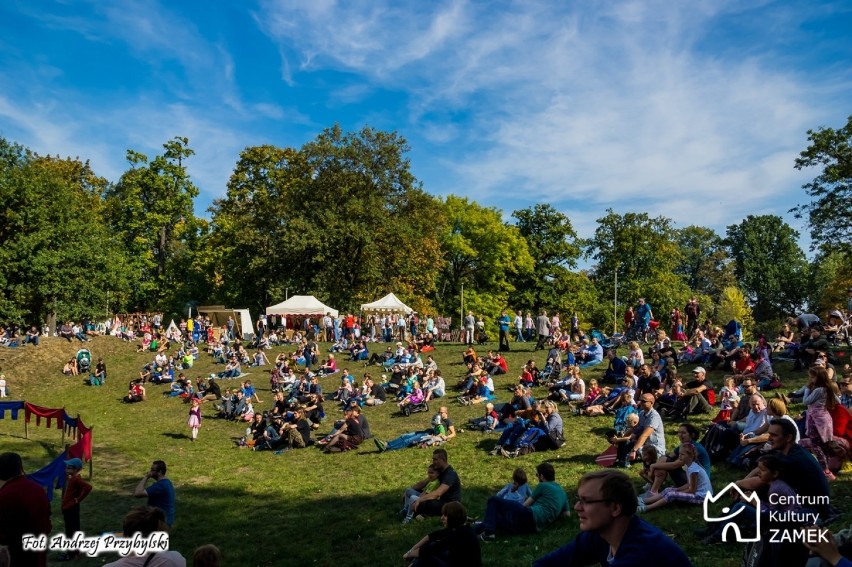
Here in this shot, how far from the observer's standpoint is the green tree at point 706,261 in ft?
242

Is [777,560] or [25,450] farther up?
[777,560]

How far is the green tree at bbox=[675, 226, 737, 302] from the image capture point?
242 ft

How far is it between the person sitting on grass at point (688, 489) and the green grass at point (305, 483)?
0.55 feet

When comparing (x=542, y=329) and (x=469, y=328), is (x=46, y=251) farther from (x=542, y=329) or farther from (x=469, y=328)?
(x=542, y=329)

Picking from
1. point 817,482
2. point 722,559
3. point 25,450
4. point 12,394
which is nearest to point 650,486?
point 722,559

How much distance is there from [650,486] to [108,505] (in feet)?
35.4

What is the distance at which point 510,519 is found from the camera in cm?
852

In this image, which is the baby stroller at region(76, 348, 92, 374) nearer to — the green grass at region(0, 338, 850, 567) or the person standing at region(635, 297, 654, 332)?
the green grass at region(0, 338, 850, 567)

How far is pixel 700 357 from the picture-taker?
2048 cm

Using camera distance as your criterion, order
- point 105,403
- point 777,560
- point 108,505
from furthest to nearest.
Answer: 1. point 105,403
2. point 108,505
3. point 777,560

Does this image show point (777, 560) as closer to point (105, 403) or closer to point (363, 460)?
point (363, 460)

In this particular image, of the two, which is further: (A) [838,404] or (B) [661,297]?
(B) [661,297]

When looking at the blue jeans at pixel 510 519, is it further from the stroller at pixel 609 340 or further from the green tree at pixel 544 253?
the green tree at pixel 544 253

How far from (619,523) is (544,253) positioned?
5358 cm
